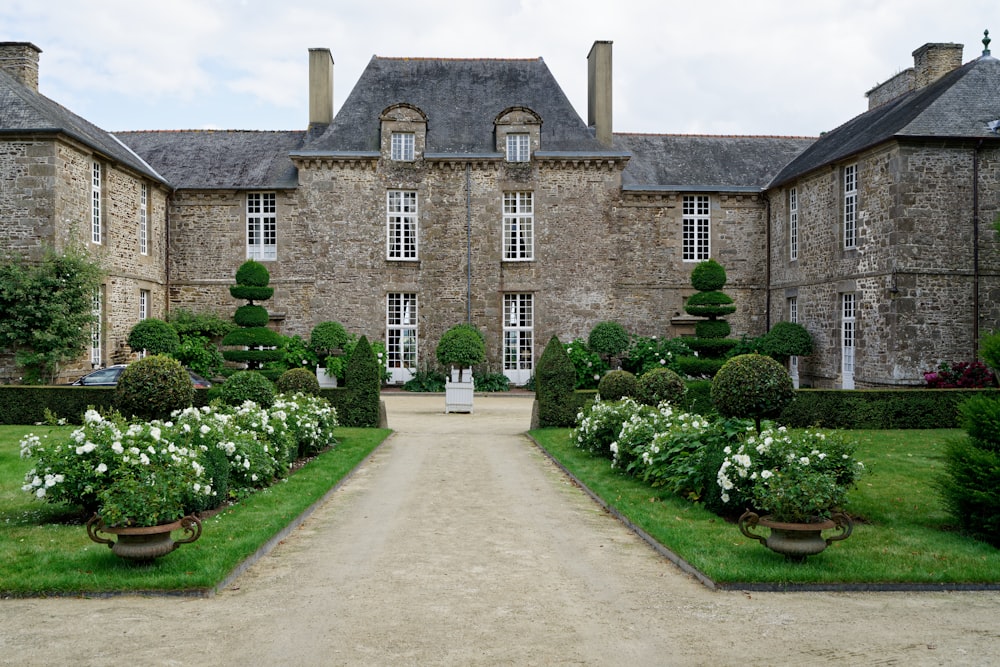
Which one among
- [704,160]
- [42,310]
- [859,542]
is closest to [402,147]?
[704,160]

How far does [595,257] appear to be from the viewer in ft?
89.8

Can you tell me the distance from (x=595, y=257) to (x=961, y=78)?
37.6 feet

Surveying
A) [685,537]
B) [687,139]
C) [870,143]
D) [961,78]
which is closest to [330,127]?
[687,139]

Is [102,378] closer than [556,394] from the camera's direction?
No

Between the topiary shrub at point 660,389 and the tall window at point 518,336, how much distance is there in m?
12.3

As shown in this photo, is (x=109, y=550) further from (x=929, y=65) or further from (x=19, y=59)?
(x=929, y=65)

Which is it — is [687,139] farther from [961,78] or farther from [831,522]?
[831,522]

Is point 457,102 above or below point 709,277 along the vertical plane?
above

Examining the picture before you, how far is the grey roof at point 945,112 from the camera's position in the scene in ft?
63.7

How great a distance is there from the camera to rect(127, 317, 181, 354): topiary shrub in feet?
74.2

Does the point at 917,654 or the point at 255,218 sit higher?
the point at 255,218

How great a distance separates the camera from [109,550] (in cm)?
708

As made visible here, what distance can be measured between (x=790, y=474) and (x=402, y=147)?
22.5 meters

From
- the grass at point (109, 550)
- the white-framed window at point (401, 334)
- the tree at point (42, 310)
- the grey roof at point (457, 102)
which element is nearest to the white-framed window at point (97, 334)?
the tree at point (42, 310)
